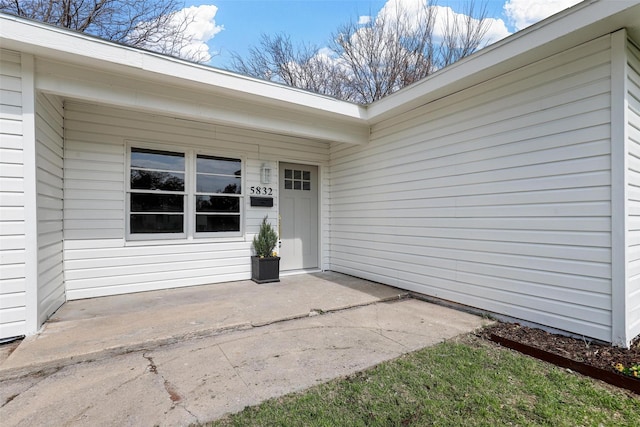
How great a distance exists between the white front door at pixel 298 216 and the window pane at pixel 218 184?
3.01ft

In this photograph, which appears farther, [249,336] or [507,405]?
[249,336]

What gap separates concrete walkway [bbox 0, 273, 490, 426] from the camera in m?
1.96

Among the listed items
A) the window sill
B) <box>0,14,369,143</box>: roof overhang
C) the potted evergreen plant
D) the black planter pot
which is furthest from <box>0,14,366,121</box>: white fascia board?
the black planter pot

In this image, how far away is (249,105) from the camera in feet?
14.6

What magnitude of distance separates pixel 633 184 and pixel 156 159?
5.91 m

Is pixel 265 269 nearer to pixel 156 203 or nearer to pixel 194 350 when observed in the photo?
pixel 156 203

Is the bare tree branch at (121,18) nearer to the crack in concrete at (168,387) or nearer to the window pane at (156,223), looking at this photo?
the window pane at (156,223)

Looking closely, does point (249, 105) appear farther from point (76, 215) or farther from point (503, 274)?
point (503, 274)

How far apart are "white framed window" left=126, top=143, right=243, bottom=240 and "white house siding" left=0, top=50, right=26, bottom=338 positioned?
5.46 feet

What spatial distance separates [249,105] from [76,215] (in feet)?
9.39

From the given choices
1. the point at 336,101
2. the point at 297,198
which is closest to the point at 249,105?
the point at 336,101

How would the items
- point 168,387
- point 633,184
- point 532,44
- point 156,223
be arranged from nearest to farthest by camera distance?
1. point 168,387
2. point 633,184
3. point 532,44
4. point 156,223

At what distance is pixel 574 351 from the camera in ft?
8.75

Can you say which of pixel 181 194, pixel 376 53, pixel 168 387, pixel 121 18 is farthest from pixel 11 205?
pixel 376 53
